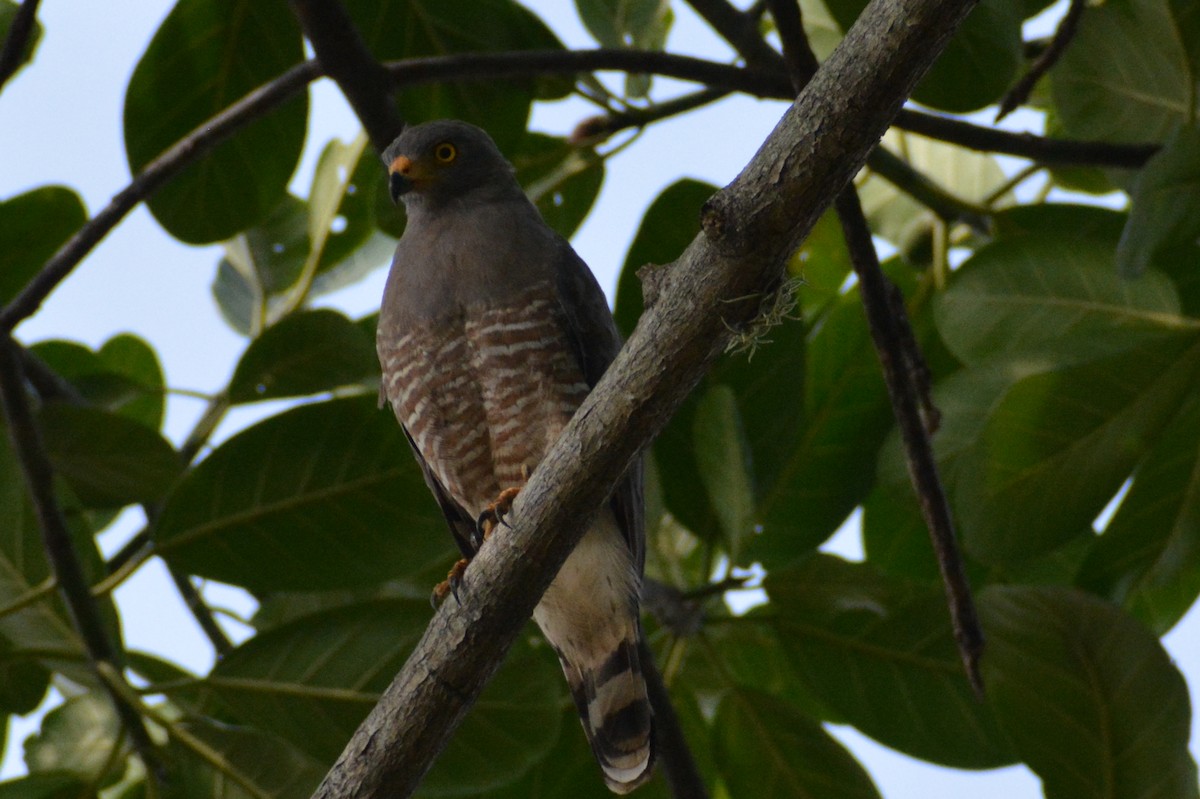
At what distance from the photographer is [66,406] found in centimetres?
350

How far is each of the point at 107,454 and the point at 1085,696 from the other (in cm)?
260

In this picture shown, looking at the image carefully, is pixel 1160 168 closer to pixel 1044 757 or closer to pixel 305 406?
pixel 1044 757

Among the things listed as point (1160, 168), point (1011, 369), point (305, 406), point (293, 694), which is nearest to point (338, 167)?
point (305, 406)

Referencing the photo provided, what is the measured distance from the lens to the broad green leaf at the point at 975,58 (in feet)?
10.5

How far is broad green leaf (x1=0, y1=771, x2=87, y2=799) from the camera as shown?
325cm

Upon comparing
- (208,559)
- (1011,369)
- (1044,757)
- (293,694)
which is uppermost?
(1011,369)

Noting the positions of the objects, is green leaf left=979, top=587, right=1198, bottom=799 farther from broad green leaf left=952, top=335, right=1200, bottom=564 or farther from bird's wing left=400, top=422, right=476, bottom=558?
bird's wing left=400, top=422, right=476, bottom=558

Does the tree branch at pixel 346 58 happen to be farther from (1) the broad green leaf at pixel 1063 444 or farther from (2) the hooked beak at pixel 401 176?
(1) the broad green leaf at pixel 1063 444

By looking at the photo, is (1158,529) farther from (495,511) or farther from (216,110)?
(216,110)

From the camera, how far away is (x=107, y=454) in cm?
358

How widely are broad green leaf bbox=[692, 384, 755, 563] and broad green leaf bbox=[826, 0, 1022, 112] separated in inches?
36.8

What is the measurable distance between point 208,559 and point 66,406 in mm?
554

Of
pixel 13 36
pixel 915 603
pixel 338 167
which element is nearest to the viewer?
pixel 13 36

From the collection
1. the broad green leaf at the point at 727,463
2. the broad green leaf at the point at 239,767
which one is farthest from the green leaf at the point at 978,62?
the broad green leaf at the point at 239,767
